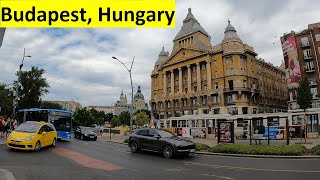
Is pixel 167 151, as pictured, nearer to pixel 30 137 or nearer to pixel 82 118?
pixel 30 137

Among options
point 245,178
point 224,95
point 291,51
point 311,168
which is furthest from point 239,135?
point 224,95

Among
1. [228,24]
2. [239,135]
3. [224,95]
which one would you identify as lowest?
[239,135]

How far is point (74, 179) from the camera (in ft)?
31.6

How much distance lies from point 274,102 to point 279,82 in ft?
38.8

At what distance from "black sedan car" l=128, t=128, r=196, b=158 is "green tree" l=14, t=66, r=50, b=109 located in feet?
187

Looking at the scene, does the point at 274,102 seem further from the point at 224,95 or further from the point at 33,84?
the point at 33,84

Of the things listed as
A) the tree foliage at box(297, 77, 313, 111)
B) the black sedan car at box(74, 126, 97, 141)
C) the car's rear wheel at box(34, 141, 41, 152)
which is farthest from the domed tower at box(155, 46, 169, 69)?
the car's rear wheel at box(34, 141, 41, 152)

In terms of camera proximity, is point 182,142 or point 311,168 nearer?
point 311,168

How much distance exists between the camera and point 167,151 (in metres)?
16.6

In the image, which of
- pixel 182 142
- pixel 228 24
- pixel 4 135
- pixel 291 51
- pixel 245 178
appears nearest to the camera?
pixel 245 178

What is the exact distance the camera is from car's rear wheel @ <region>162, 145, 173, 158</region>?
16347 mm

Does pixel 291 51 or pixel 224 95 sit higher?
pixel 291 51

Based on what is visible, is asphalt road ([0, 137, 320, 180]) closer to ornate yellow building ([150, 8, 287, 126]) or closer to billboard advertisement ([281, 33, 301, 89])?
billboard advertisement ([281, 33, 301, 89])

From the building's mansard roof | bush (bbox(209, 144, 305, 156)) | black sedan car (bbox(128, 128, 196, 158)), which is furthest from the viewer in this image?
the building's mansard roof
